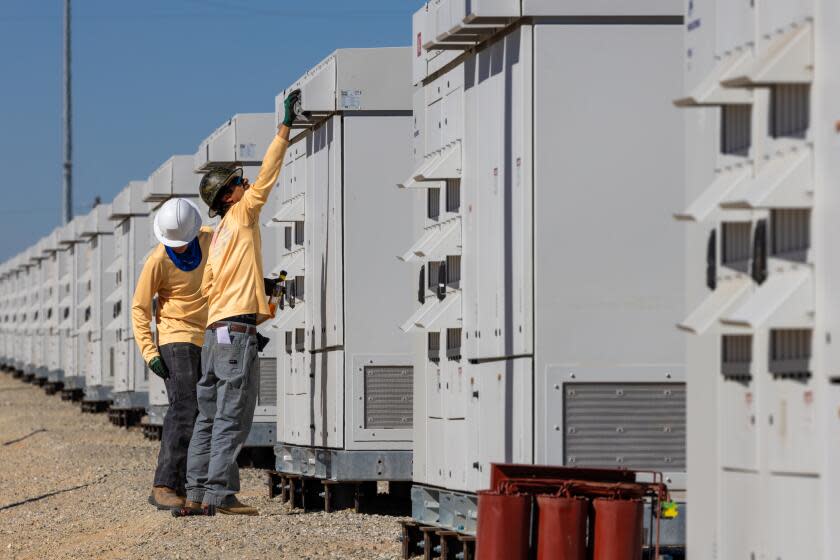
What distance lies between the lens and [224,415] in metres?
10.3

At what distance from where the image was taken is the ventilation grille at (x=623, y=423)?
24.3 feet

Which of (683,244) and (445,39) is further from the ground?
(445,39)

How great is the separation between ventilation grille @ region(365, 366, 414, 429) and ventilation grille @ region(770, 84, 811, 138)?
603cm

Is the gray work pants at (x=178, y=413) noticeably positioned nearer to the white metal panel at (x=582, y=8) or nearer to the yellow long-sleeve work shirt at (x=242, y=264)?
the yellow long-sleeve work shirt at (x=242, y=264)

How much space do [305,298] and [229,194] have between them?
55.6 inches

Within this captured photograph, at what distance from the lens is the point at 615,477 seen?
671 centimetres

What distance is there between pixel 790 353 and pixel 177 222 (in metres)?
6.57

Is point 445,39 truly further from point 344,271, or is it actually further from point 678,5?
point 344,271

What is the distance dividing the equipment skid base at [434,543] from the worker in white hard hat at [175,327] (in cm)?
240

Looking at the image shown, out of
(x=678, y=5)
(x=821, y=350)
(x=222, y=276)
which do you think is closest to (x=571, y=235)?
(x=678, y=5)

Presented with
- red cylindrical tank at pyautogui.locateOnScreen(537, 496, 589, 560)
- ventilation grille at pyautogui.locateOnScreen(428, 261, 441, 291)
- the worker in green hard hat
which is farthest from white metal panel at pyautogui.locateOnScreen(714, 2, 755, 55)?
the worker in green hard hat

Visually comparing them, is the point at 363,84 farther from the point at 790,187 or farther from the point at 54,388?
the point at 54,388

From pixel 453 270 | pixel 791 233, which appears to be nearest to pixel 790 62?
pixel 791 233

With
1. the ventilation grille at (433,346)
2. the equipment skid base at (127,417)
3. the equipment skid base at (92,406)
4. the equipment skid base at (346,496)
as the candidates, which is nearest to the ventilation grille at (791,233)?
the ventilation grille at (433,346)
